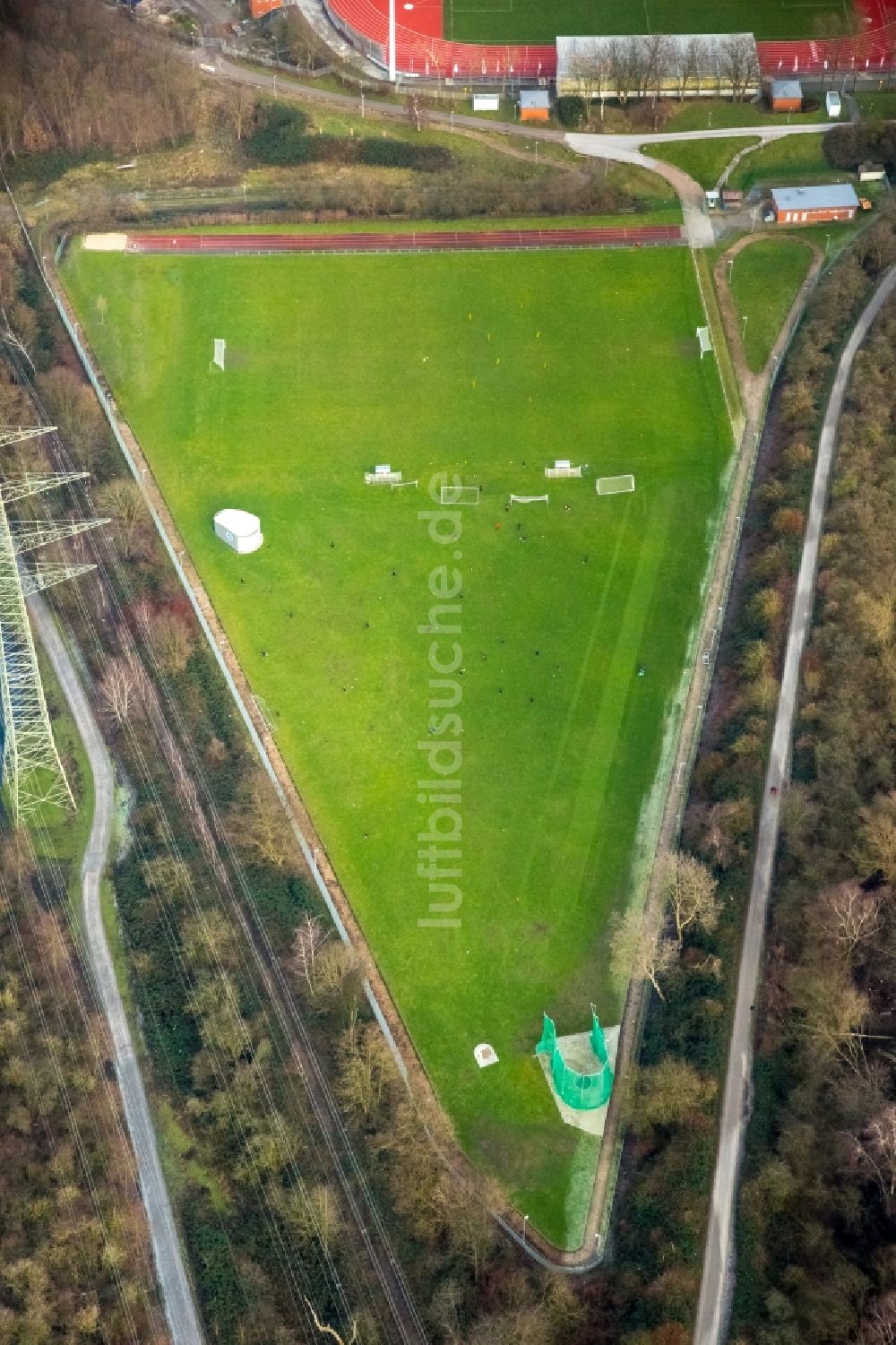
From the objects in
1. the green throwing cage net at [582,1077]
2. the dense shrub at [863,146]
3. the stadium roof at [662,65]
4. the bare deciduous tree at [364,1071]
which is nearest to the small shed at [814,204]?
the dense shrub at [863,146]

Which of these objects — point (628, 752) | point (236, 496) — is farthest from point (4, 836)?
point (628, 752)

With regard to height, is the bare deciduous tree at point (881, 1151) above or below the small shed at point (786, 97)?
below

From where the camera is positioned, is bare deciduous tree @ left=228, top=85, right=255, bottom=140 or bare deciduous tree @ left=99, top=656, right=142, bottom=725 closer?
bare deciduous tree @ left=99, top=656, right=142, bottom=725

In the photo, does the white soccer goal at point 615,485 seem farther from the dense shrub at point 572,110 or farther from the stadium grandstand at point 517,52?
the stadium grandstand at point 517,52

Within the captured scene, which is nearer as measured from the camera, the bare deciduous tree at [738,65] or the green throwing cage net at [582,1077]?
the green throwing cage net at [582,1077]

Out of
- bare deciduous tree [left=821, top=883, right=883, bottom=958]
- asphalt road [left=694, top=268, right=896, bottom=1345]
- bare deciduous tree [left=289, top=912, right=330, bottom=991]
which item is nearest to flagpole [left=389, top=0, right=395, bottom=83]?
asphalt road [left=694, top=268, right=896, bottom=1345]

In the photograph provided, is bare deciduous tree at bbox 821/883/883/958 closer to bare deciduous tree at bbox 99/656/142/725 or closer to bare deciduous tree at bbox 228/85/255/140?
bare deciduous tree at bbox 99/656/142/725
